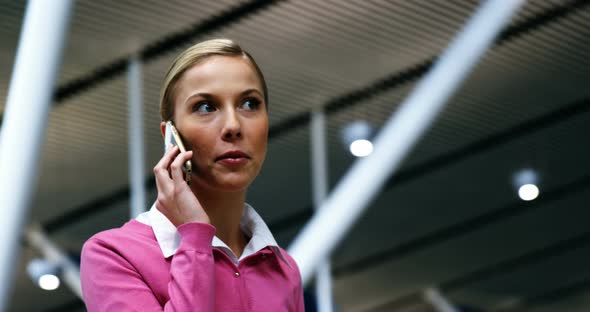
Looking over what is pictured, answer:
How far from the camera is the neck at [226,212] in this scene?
217 cm

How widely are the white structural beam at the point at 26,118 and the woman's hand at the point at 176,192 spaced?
13.8 ft

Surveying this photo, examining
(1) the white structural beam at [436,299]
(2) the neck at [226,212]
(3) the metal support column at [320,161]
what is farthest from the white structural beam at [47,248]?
(2) the neck at [226,212]

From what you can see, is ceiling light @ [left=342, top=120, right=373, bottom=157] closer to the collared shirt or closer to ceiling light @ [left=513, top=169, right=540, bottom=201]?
ceiling light @ [left=513, top=169, right=540, bottom=201]

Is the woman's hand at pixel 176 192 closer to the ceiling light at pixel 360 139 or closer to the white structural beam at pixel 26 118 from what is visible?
the white structural beam at pixel 26 118

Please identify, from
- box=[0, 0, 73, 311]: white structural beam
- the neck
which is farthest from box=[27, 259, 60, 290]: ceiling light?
the neck

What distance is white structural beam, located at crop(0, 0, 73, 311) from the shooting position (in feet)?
20.8

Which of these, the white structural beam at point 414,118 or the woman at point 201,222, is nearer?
the woman at point 201,222

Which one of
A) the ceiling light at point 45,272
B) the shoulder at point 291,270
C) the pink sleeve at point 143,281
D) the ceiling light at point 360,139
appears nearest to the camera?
the pink sleeve at point 143,281

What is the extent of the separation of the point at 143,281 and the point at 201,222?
166mm

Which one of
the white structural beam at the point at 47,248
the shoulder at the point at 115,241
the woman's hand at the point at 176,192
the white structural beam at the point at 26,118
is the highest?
the white structural beam at the point at 47,248

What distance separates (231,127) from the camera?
2066mm

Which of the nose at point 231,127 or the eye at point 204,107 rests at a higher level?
the eye at point 204,107

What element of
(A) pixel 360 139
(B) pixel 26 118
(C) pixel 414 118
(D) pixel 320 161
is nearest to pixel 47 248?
(D) pixel 320 161

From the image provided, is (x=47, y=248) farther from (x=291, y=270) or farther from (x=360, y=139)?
(x=291, y=270)
